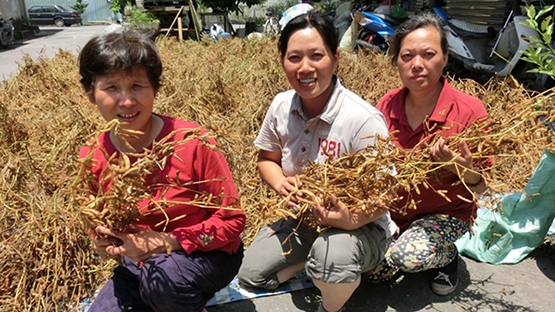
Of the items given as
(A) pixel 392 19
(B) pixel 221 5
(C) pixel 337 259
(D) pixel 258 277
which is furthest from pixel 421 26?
(B) pixel 221 5

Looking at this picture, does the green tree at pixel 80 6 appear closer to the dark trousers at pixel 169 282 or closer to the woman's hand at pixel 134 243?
the dark trousers at pixel 169 282

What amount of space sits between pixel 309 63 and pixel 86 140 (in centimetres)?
130

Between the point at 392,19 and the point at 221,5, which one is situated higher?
the point at 221,5

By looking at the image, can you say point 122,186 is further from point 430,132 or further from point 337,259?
point 430,132

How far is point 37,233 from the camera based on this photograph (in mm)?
1797

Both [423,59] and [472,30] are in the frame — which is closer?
[423,59]

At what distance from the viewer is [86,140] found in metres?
2.17

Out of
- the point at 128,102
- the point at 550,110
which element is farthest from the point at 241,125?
the point at 550,110

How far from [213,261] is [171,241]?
0.55 feet

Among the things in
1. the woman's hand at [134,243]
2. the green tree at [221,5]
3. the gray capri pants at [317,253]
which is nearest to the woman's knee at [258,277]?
the gray capri pants at [317,253]

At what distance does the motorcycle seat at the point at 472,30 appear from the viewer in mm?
5121

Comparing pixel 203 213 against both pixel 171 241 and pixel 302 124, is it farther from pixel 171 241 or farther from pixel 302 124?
pixel 302 124

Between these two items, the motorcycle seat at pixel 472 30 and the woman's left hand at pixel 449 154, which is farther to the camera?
the motorcycle seat at pixel 472 30

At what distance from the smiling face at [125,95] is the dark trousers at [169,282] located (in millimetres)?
456
